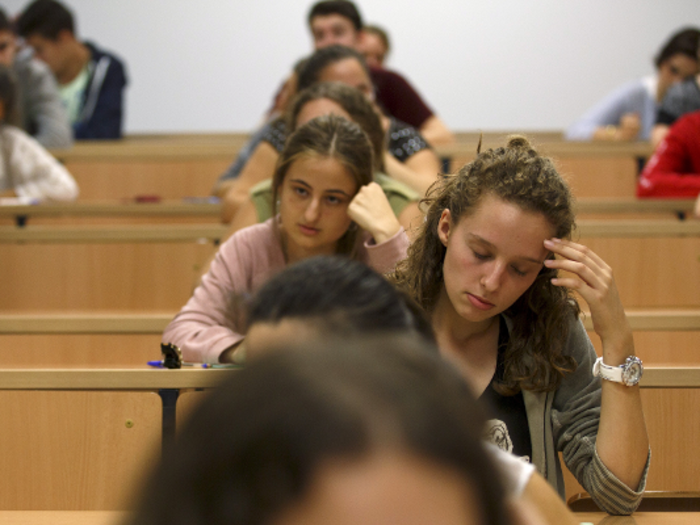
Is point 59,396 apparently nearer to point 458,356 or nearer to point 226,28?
point 458,356

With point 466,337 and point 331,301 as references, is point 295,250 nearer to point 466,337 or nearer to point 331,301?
point 466,337

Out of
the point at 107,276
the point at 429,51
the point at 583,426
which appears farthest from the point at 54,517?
the point at 429,51

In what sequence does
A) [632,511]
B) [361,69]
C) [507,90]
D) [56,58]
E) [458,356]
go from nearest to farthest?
[632,511], [458,356], [361,69], [56,58], [507,90]

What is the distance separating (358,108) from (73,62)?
251 cm

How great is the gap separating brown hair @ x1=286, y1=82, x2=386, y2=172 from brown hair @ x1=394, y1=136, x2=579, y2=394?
768mm

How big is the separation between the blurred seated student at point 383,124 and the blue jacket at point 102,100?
5.98ft

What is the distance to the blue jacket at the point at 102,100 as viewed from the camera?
398cm

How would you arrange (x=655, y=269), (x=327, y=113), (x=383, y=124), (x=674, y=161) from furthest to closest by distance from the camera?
(x=674, y=161)
(x=383, y=124)
(x=655, y=269)
(x=327, y=113)

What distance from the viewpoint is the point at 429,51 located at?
490cm

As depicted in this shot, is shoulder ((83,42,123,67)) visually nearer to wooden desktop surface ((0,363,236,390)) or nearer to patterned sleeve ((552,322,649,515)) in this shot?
wooden desktop surface ((0,363,236,390))

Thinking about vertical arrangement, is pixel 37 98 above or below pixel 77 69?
below

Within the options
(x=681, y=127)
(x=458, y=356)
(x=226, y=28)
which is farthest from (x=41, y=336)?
(x=226, y=28)

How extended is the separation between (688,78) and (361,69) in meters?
1.98

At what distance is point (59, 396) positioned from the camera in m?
1.19
